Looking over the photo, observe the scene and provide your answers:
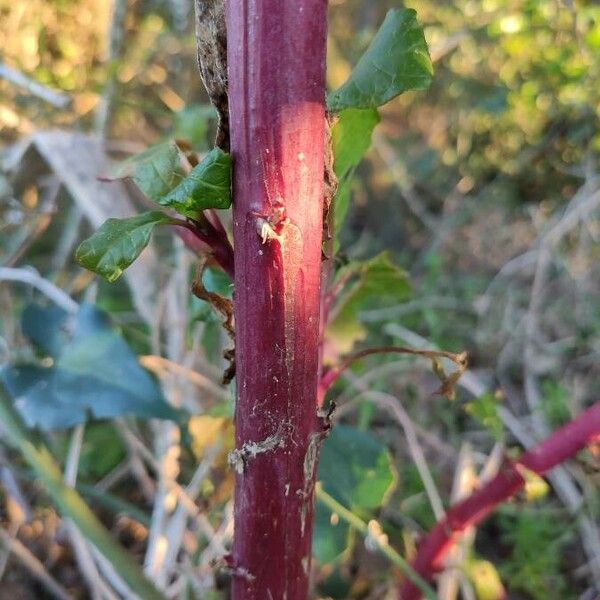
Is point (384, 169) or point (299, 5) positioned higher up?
point (384, 169)

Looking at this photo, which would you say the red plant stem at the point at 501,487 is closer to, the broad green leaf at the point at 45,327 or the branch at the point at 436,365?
the branch at the point at 436,365

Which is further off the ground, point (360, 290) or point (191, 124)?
point (191, 124)

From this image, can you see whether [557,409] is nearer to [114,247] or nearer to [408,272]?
[408,272]

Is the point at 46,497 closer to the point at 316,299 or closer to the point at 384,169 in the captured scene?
the point at 316,299

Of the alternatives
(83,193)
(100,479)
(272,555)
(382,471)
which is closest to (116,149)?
(83,193)

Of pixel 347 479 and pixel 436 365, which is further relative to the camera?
pixel 347 479

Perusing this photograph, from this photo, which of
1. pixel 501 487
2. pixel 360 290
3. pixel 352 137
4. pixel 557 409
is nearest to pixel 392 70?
pixel 352 137
